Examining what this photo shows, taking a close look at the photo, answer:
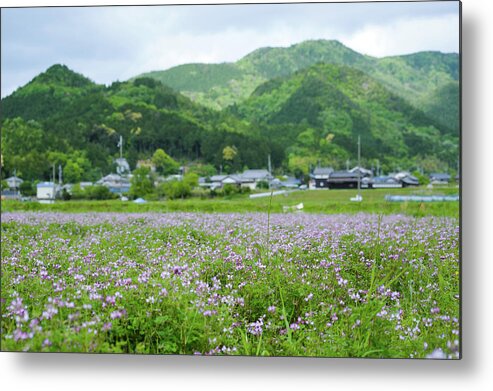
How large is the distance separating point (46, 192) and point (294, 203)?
2.09 m

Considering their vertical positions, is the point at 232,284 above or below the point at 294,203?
below

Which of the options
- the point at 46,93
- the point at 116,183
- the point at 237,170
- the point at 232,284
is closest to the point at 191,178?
the point at 237,170

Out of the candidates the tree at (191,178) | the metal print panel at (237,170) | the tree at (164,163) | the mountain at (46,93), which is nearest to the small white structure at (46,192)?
the metal print panel at (237,170)

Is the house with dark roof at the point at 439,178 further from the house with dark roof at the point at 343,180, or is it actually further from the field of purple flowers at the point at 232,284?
the house with dark roof at the point at 343,180

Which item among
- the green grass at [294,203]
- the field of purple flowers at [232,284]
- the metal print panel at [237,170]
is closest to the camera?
the field of purple flowers at [232,284]

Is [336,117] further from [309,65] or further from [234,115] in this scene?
[234,115]

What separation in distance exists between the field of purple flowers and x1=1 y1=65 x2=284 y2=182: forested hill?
18.9 inches

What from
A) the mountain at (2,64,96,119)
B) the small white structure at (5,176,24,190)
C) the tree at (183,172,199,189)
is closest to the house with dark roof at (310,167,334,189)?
the tree at (183,172,199,189)

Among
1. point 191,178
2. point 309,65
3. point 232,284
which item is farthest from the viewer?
point 191,178

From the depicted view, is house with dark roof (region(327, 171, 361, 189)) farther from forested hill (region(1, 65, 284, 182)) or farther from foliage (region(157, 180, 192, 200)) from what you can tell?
foliage (region(157, 180, 192, 200))

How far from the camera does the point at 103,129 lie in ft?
14.8

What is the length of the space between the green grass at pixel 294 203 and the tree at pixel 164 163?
26cm

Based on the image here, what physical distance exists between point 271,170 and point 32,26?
233 centimetres

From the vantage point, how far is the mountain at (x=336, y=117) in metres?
4.33
